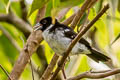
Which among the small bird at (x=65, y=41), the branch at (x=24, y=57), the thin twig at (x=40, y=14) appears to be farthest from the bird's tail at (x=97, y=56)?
the thin twig at (x=40, y=14)

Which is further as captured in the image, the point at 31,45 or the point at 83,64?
the point at 83,64

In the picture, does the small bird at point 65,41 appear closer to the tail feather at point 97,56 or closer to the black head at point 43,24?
the tail feather at point 97,56

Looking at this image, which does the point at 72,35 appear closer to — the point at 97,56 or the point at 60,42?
the point at 60,42

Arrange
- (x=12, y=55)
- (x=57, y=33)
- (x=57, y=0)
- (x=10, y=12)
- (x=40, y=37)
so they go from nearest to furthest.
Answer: (x=57, y=0), (x=57, y=33), (x=40, y=37), (x=10, y=12), (x=12, y=55)

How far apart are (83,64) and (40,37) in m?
0.50

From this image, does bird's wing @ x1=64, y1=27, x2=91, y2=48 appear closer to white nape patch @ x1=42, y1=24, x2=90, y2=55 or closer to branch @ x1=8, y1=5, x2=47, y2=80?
white nape patch @ x1=42, y1=24, x2=90, y2=55

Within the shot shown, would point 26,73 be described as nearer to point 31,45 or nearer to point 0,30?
point 0,30

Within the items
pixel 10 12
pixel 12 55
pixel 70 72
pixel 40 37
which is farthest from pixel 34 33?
pixel 12 55

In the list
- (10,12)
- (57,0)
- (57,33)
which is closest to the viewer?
Result: (57,0)

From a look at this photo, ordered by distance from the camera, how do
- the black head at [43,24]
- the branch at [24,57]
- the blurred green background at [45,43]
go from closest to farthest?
the blurred green background at [45,43] < the branch at [24,57] < the black head at [43,24]

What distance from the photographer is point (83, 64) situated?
338cm

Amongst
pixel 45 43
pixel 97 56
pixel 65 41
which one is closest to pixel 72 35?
pixel 65 41

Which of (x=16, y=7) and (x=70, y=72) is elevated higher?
(x=16, y=7)

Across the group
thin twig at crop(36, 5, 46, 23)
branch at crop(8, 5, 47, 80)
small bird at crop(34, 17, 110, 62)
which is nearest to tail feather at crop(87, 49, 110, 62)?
small bird at crop(34, 17, 110, 62)
